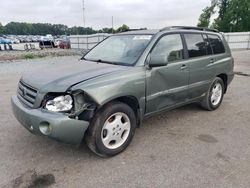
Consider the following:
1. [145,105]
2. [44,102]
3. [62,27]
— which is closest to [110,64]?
[145,105]

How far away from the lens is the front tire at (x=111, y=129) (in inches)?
118

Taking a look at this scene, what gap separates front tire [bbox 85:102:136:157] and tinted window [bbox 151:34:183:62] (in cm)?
107

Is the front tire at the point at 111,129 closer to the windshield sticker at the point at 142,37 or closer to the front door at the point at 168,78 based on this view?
the front door at the point at 168,78

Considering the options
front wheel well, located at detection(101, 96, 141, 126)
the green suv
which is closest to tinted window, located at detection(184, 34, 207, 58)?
the green suv

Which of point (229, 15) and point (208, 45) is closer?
point (208, 45)

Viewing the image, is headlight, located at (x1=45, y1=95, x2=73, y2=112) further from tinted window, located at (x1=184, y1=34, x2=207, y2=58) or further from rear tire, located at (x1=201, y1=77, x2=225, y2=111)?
rear tire, located at (x1=201, y1=77, x2=225, y2=111)

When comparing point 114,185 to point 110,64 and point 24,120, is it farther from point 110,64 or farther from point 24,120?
point 110,64

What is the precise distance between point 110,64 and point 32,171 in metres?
1.82

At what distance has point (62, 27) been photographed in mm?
107438

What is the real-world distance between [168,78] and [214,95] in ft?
6.17

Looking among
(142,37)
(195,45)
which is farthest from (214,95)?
(142,37)

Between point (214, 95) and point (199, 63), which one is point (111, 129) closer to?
point (199, 63)

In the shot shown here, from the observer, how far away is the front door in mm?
3602

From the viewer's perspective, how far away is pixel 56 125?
8.89ft
